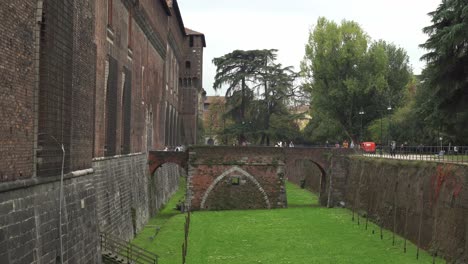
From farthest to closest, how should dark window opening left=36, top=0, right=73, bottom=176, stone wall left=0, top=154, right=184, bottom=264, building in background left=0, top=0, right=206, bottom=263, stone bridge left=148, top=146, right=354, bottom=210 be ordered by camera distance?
stone bridge left=148, top=146, right=354, bottom=210
dark window opening left=36, top=0, right=73, bottom=176
building in background left=0, top=0, right=206, bottom=263
stone wall left=0, top=154, right=184, bottom=264

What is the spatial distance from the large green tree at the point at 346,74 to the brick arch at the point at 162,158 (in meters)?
17.6

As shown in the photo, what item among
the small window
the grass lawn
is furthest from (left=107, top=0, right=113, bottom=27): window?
the small window

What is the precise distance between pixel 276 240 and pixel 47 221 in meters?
14.9

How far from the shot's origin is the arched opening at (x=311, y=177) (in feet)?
129

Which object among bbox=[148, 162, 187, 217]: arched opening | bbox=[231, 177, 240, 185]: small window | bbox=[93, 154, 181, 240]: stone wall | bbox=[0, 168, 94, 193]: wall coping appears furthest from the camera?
bbox=[231, 177, 240, 185]: small window

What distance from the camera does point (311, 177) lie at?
161 feet

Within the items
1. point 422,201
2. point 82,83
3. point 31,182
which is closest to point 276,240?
point 422,201

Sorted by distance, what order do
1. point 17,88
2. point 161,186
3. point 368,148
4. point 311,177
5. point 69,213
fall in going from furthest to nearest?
point 311,177, point 368,148, point 161,186, point 69,213, point 17,88

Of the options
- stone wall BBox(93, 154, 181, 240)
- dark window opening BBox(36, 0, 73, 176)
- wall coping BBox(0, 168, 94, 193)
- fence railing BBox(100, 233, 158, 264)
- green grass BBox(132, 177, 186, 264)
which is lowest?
green grass BBox(132, 177, 186, 264)

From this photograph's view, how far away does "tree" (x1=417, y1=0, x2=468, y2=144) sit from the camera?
77.6 feet

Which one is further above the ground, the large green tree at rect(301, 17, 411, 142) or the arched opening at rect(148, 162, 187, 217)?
the large green tree at rect(301, 17, 411, 142)

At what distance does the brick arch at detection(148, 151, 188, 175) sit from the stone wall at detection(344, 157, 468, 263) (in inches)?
414

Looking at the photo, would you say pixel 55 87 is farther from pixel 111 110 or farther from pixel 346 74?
pixel 346 74

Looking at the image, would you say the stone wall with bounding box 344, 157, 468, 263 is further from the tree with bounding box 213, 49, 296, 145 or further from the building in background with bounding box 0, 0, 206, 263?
the tree with bounding box 213, 49, 296, 145
